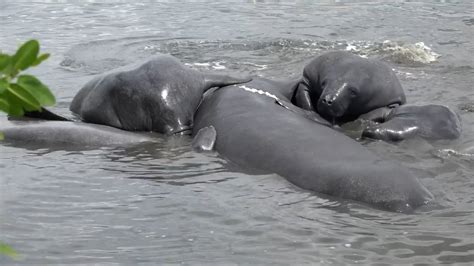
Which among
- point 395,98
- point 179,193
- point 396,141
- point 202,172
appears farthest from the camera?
point 395,98

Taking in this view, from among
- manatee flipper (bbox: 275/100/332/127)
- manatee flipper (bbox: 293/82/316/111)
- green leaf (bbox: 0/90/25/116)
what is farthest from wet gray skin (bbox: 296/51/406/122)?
green leaf (bbox: 0/90/25/116)

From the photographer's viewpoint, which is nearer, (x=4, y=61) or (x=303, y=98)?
(x=4, y=61)

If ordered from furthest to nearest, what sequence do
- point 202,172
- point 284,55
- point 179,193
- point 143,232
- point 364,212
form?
1. point 284,55
2. point 202,172
3. point 179,193
4. point 364,212
5. point 143,232

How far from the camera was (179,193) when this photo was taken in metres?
4.63

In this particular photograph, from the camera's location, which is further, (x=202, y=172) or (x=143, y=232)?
(x=202, y=172)

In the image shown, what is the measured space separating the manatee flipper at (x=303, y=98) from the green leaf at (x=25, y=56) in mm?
5584

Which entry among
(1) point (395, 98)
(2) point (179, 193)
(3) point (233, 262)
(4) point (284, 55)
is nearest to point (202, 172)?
(2) point (179, 193)

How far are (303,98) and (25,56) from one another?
562cm

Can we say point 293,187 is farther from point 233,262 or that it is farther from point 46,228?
point 46,228

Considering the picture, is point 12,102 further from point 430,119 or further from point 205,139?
point 430,119

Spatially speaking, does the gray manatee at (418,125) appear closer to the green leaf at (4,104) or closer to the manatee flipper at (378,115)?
the manatee flipper at (378,115)

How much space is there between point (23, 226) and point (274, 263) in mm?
1392

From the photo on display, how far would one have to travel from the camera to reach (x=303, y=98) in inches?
256

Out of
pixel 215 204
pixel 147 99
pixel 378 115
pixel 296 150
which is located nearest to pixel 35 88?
pixel 215 204
